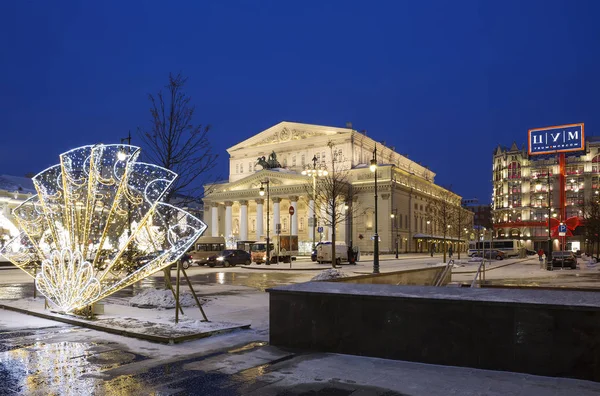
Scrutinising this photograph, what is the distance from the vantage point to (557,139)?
75.0 meters

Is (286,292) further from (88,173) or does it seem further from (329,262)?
(329,262)

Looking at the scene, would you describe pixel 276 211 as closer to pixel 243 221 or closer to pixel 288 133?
pixel 243 221

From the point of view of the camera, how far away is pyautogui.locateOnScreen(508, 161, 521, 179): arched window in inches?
4936

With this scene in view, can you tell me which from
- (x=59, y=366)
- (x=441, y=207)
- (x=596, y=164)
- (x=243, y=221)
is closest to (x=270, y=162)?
(x=243, y=221)

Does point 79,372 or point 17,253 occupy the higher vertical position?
point 17,253

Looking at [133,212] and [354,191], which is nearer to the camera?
[133,212]

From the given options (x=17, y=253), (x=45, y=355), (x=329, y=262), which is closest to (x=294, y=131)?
(x=329, y=262)

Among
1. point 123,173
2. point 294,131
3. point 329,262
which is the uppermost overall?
point 294,131

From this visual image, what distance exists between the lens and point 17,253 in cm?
1542

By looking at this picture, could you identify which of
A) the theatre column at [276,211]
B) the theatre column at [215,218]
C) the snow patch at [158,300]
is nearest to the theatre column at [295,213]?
the theatre column at [276,211]

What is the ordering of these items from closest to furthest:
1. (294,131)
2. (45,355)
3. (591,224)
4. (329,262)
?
(45,355) < (329,262) < (591,224) < (294,131)

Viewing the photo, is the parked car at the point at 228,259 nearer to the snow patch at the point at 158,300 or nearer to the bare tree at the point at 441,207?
the snow patch at the point at 158,300

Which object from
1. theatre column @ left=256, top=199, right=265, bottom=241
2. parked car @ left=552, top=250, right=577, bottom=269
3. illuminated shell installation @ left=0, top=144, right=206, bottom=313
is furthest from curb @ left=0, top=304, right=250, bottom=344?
theatre column @ left=256, top=199, right=265, bottom=241

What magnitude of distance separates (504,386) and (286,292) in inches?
155
